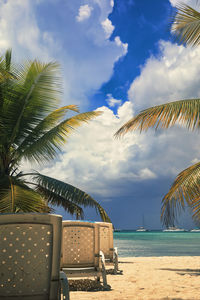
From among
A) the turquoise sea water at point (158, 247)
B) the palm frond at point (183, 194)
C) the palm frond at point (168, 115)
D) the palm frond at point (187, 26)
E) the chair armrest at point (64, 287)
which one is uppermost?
the palm frond at point (187, 26)

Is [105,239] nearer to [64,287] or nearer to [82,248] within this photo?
[82,248]

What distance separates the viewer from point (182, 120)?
6.07 meters

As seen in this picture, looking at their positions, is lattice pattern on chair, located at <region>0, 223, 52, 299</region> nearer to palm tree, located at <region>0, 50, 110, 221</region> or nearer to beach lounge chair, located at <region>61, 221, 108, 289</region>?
beach lounge chair, located at <region>61, 221, 108, 289</region>

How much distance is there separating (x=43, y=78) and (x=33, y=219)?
647 centimetres

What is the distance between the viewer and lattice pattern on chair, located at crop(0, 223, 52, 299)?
6.91 feet

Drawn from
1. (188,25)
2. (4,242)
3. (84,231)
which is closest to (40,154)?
(84,231)

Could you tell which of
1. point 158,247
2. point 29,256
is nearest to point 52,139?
point 29,256

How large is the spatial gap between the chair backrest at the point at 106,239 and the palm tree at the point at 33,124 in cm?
168

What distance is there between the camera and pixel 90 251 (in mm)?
4406

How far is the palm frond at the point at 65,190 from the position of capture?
898 cm

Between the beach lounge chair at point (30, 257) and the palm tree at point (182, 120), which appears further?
the palm tree at point (182, 120)

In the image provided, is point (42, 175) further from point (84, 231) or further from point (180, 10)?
point (180, 10)

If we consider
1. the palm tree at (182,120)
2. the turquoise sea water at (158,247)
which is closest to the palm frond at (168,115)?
the palm tree at (182,120)

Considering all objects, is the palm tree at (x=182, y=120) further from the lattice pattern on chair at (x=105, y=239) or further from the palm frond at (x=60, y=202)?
the palm frond at (x=60, y=202)
